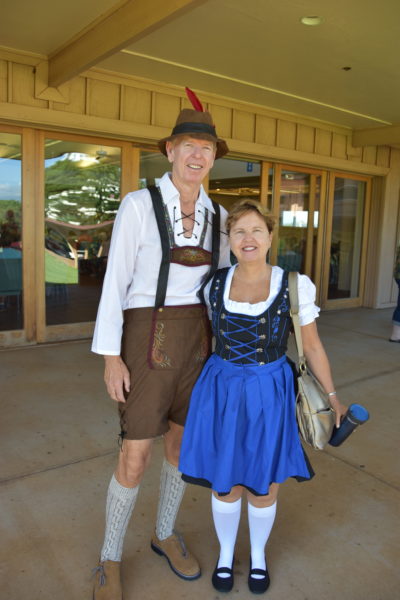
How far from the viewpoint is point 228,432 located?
5.31ft

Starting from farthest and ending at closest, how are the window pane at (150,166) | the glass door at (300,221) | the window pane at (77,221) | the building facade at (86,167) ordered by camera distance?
the glass door at (300,221) < the window pane at (150,166) < the window pane at (77,221) < the building facade at (86,167)

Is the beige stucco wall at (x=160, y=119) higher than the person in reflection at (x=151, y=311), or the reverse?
the beige stucco wall at (x=160, y=119)

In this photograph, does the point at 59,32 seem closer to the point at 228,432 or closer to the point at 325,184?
the point at 228,432

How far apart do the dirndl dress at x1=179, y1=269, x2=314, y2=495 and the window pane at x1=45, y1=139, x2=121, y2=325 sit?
3705mm

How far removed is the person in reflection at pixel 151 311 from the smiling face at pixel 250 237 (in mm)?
132

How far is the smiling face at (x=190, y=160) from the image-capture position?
1.68 m

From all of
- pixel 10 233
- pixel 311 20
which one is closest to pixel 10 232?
pixel 10 233

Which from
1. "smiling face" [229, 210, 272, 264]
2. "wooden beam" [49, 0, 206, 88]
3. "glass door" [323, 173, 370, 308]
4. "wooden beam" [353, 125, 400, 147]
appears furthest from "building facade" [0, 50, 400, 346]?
"smiling face" [229, 210, 272, 264]

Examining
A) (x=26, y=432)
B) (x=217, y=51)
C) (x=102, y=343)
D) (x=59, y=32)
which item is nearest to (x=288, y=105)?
(x=217, y=51)

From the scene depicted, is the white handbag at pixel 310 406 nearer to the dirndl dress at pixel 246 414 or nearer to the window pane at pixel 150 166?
the dirndl dress at pixel 246 414

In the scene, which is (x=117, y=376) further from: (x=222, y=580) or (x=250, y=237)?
(x=222, y=580)

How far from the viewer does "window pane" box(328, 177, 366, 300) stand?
296 inches

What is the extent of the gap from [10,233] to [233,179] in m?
3.45

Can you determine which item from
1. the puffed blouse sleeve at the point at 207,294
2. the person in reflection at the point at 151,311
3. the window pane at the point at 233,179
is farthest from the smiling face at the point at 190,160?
the window pane at the point at 233,179
